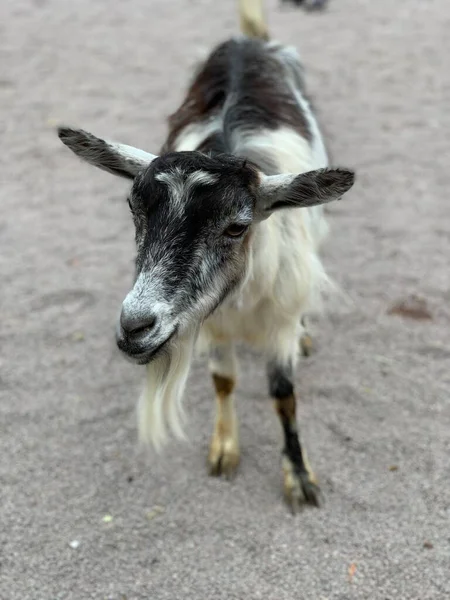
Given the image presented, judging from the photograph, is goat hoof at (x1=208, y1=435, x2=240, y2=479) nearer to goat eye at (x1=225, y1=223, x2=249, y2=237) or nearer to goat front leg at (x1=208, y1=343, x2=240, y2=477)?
goat front leg at (x1=208, y1=343, x2=240, y2=477)

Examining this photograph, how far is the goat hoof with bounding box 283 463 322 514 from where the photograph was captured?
256 cm

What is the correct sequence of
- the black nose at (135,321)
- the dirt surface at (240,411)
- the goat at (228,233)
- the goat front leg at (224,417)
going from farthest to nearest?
the goat front leg at (224,417), the dirt surface at (240,411), the goat at (228,233), the black nose at (135,321)

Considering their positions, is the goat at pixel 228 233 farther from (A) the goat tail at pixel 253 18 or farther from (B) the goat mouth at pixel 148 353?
(A) the goat tail at pixel 253 18

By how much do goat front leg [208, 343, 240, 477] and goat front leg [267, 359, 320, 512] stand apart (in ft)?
0.65

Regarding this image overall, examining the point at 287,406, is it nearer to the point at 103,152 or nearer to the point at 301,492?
the point at 301,492

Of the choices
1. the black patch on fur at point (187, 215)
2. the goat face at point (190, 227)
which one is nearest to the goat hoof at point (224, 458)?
the goat face at point (190, 227)

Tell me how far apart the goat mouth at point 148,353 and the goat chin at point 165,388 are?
0.05 meters

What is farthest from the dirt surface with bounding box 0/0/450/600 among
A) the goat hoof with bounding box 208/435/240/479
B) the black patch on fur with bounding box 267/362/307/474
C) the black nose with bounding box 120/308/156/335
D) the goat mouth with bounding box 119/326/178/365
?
the black nose with bounding box 120/308/156/335

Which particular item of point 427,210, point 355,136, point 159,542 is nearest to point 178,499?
point 159,542

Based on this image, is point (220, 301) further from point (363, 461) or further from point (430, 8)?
point (430, 8)

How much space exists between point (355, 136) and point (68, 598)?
4.32m

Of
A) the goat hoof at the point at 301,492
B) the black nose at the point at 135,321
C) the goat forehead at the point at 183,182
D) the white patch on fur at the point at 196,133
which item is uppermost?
the goat forehead at the point at 183,182

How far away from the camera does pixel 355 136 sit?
17.7ft

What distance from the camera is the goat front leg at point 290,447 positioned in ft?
8.43
